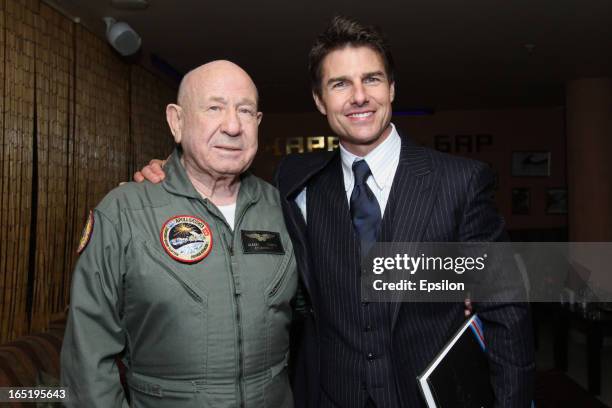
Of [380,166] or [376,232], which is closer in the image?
[376,232]

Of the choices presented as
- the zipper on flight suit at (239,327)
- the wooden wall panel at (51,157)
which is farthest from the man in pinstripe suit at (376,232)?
the wooden wall panel at (51,157)

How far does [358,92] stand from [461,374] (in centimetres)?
91

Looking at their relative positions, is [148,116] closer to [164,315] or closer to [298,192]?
[298,192]

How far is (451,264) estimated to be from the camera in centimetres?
154

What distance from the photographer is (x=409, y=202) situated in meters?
1.56

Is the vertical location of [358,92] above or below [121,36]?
below

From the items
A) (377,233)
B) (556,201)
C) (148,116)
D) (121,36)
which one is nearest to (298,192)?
(377,233)

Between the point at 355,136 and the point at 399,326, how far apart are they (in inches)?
24.9

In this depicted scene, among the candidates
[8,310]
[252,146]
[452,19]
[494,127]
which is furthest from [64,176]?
[494,127]

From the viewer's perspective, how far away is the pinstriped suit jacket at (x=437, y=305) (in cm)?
145

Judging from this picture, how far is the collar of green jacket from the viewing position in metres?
1.50

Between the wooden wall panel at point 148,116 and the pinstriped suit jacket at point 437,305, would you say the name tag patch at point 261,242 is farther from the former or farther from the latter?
the wooden wall panel at point 148,116

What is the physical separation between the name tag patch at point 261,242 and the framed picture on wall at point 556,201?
7755mm

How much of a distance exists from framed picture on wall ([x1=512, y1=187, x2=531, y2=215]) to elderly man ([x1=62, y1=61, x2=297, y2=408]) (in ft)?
24.6
